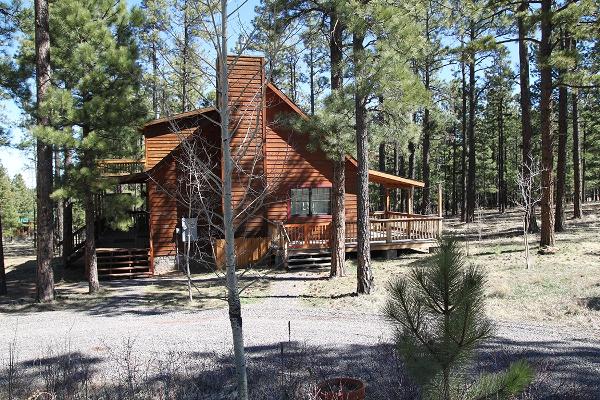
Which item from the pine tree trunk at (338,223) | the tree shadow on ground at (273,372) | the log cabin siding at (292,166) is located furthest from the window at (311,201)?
the tree shadow on ground at (273,372)

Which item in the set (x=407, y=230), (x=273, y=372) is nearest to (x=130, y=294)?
(x=273, y=372)

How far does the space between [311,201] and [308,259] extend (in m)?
2.98

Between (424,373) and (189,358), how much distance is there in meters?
5.26

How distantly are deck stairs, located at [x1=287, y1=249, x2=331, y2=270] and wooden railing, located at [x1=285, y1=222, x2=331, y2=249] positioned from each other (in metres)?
0.19

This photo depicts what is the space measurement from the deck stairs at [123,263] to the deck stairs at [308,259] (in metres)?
5.49

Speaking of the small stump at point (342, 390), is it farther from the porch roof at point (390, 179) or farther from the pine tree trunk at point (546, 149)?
the porch roof at point (390, 179)

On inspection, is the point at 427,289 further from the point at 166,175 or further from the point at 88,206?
the point at 166,175

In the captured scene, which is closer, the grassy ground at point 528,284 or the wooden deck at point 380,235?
the grassy ground at point 528,284

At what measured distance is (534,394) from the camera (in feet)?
18.0

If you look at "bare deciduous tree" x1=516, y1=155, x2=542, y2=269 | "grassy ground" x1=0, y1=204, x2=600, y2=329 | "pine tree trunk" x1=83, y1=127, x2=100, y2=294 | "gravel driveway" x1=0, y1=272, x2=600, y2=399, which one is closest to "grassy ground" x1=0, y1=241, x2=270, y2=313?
"grassy ground" x1=0, y1=204, x2=600, y2=329

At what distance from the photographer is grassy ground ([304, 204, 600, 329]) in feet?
32.6

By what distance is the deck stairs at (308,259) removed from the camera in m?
17.6

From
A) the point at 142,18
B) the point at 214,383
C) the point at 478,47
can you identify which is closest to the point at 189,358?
the point at 214,383

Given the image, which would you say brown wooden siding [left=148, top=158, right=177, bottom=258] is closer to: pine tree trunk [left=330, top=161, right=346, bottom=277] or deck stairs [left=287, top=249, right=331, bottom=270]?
deck stairs [left=287, top=249, right=331, bottom=270]
